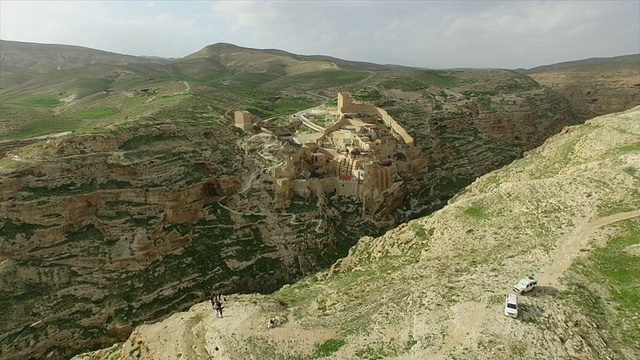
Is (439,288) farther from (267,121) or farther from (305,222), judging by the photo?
(267,121)

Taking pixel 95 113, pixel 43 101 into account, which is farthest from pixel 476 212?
pixel 43 101

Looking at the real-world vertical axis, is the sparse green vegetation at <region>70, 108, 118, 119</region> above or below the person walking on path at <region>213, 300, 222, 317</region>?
above

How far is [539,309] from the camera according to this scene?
23.2 m

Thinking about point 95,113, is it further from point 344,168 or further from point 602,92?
point 602,92

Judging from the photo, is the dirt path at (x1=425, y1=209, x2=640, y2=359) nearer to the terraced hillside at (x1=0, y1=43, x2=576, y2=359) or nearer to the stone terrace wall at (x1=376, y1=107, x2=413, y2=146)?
the terraced hillside at (x1=0, y1=43, x2=576, y2=359)

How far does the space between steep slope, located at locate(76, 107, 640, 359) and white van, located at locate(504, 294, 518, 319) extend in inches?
15.3

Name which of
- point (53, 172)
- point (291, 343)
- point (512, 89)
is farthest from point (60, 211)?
point (512, 89)

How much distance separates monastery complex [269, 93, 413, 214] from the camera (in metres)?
60.4

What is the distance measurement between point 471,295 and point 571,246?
908 centimetres

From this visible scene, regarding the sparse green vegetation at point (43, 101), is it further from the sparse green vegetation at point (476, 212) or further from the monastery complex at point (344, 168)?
the sparse green vegetation at point (476, 212)

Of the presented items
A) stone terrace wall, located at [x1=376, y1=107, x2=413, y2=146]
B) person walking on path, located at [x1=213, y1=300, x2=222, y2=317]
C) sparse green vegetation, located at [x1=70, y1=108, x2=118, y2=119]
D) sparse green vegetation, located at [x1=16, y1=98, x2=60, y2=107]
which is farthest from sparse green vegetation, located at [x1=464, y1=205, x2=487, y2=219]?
sparse green vegetation, located at [x1=16, y1=98, x2=60, y2=107]

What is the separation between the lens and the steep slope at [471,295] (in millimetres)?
22156

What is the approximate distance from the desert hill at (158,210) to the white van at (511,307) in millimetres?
32943

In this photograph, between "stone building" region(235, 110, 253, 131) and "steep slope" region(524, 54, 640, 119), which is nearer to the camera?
"stone building" region(235, 110, 253, 131)
